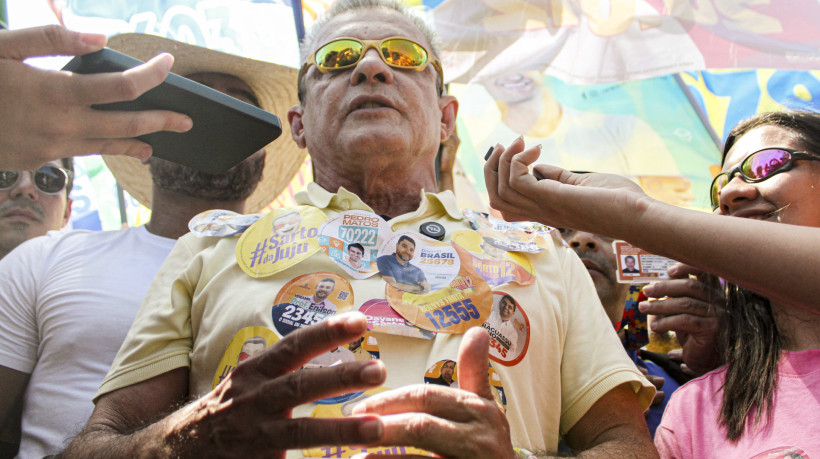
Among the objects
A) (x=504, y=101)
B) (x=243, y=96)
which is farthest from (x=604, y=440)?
(x=504, y=101)

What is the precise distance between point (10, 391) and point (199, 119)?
4.32ft

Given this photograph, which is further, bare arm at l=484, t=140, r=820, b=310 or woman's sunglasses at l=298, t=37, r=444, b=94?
woman's sunglasses at l=298, t=37, r=444, b=94

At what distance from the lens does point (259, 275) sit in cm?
191

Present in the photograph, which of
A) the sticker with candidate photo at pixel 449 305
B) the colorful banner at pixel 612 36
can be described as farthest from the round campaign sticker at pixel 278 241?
the colorful banner at pixel 612 36

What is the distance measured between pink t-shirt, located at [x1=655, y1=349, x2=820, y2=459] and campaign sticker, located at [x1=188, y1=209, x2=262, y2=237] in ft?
4.99

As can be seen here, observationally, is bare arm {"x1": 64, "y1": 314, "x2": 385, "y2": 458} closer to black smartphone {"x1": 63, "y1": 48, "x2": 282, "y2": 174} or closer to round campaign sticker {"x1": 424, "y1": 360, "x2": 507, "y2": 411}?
round campaign sticker {"x1": 424, "y1": 360, "x2": 507, "y2": 411}

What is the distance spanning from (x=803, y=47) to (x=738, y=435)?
11.5ft

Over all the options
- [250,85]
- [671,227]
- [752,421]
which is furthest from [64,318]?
[752,421]

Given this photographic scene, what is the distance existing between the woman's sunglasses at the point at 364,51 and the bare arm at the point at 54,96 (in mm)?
1103

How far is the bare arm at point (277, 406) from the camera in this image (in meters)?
1.14

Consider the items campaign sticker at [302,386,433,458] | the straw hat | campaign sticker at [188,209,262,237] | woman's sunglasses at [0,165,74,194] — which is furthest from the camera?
woman's sunglasses at [0,165,74,194]

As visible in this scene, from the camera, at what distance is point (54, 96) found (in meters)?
1.46

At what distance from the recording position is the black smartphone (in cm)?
154

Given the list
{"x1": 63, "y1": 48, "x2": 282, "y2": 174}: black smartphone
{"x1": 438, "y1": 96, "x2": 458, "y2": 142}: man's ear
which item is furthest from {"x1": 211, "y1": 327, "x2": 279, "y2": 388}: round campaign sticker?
{"x1": 438, "y1": 96, "x2": 458, "y2": 142}: man's ear
